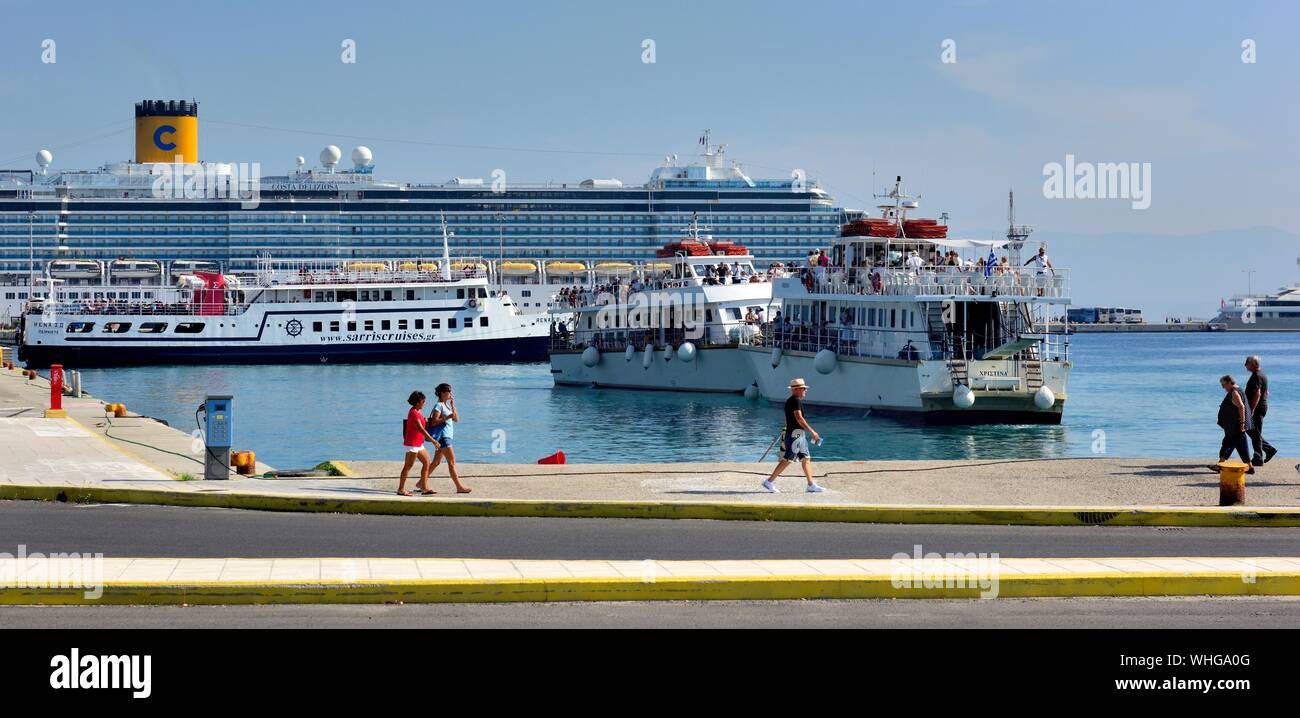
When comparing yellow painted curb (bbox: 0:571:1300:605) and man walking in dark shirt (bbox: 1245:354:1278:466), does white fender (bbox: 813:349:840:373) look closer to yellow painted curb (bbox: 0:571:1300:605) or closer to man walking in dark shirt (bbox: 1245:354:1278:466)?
man walking in dark shirt (bbox: 1245:354:1278:466)

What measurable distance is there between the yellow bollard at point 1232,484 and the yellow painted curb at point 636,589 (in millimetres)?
4473

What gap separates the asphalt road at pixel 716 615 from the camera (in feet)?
32.5

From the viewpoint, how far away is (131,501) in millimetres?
15625

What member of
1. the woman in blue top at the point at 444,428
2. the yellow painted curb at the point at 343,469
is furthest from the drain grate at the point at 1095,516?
the yellow painted curb at the point at 343,469

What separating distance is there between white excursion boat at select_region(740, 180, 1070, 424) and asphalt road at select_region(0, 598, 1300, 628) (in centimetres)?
2762

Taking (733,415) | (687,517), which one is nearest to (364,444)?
(733,415)

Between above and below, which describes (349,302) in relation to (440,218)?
below

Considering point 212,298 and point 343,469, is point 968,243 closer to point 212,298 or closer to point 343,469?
point 343,469

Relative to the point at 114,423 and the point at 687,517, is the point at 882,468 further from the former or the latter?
the point at 114,423

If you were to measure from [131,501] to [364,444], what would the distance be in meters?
21.7

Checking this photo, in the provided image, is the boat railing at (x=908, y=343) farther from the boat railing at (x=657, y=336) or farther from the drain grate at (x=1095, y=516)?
the drain grate at (x=1095, y=516)

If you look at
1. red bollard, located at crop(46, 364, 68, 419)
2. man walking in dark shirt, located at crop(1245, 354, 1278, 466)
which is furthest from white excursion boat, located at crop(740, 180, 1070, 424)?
red bollard, located at crop(46, 364, 68, 419)

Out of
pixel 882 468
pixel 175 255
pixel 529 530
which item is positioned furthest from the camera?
pixel 175 255

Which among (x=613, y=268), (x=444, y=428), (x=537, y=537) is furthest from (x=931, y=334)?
(x=613, y=268)
